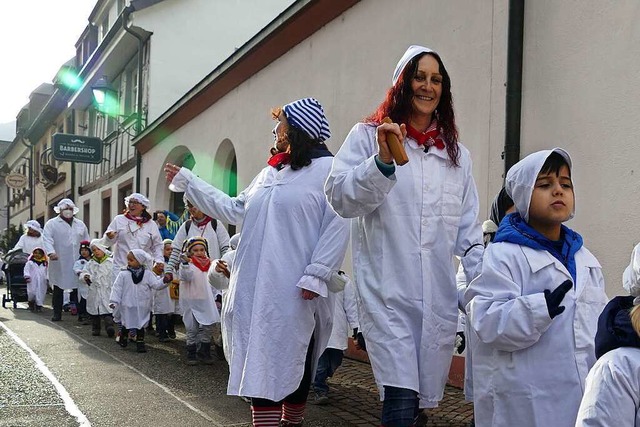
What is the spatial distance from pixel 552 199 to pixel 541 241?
0.16 meters

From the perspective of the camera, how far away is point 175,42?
1892cm

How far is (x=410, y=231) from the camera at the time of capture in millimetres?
2953

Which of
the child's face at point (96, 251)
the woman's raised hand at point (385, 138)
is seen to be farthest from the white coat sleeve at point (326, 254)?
the child's face at point (96, 251)

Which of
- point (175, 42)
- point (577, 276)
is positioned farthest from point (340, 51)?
point (175, 42)

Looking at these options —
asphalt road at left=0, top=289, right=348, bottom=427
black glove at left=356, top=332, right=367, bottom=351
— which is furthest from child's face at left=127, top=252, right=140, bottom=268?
black glove at left=356, top=332, right=367, bottom=351

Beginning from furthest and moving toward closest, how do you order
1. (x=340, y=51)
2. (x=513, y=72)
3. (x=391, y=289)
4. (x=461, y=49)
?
(x=340, y=51) < (x=461, y=49) < (x=513, y=72) < (x=391, y=289)

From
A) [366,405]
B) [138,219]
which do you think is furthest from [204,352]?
[138,219]

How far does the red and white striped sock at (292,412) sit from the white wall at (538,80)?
98.4 inches

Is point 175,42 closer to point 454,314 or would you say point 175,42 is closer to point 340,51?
point 340,51

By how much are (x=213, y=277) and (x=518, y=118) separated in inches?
114

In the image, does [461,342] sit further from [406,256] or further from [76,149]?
[76,149]

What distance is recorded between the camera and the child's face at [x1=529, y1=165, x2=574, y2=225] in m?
2.54

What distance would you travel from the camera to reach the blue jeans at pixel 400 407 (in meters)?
2.80

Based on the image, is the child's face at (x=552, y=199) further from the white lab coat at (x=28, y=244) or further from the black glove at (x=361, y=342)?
the white lab coat at (x=28, y=244)
